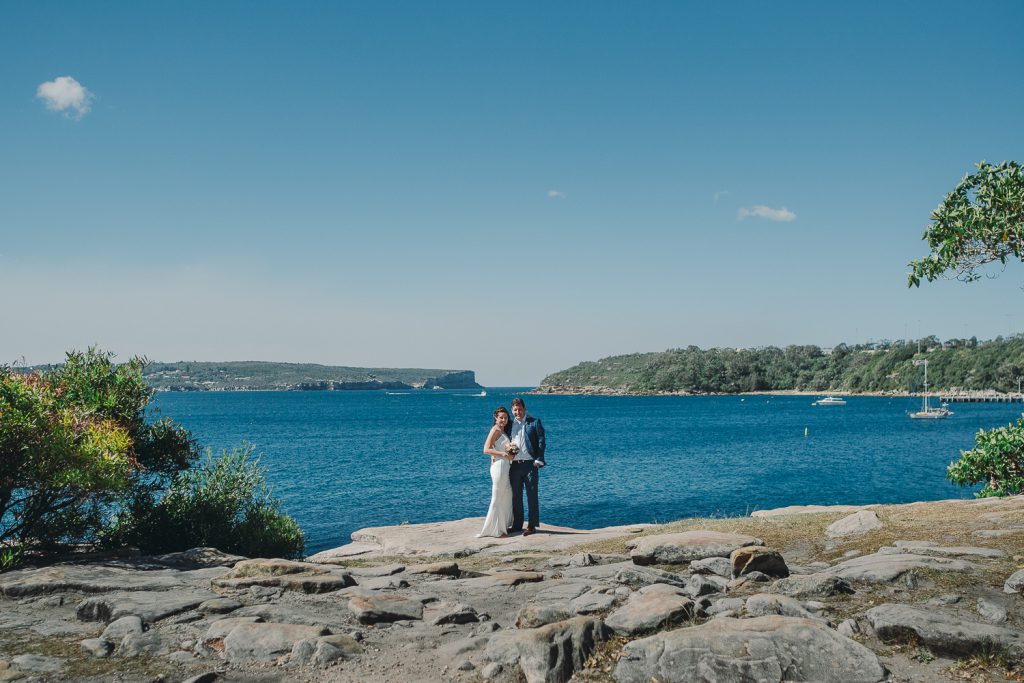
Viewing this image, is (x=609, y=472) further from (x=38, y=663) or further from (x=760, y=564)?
(x=38, y=663)

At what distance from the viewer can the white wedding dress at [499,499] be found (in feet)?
51.2

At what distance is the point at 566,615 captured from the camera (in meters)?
8.30


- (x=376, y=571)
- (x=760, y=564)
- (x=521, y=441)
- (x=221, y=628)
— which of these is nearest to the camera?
(x=221, y=628)

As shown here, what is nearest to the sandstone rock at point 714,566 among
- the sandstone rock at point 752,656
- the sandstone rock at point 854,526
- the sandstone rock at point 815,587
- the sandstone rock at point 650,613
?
the sandstone rock at point 815,587

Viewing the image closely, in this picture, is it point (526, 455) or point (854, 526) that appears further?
point (526, 455)

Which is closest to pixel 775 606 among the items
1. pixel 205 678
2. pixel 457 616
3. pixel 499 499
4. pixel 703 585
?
pixel 703 585

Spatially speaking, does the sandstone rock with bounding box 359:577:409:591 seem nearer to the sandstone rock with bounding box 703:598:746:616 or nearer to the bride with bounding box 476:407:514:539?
the bride with bounding box 476:407:514:539

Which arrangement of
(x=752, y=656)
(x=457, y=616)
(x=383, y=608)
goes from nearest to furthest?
(x=752, y=656)
(x=457, y=616)
(x=383, y=608)

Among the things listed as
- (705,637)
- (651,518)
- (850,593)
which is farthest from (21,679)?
(651,518)

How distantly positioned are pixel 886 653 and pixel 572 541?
8.60 m

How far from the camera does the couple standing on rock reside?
15414mm

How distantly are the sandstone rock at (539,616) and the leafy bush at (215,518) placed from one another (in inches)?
410

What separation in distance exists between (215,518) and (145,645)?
358 inches

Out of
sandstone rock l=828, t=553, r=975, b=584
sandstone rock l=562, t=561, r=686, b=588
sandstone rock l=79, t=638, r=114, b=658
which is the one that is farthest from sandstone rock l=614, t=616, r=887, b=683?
sandstone rock l=79, t=638, r=114, b=658
